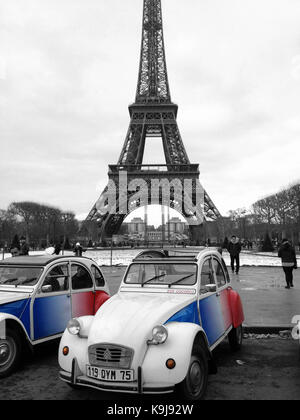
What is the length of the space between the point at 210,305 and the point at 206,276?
1.48ft

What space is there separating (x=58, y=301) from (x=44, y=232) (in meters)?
67.0

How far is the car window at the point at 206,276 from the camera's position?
536 cm

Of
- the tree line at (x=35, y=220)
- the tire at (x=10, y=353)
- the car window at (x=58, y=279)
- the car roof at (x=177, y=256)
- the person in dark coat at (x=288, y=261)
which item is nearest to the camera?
the tire at (x=10, y=353)

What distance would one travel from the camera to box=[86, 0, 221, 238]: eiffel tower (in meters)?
50.2

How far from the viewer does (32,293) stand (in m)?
5.73

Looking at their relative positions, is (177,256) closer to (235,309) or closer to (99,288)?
(235,309)

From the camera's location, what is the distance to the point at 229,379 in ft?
16.2

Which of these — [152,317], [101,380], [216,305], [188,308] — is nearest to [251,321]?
[216,305]

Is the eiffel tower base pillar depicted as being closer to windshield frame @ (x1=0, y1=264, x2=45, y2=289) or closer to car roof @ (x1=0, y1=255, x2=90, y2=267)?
car roof @ (x1=0, y1=255, x2=90, y2=267)

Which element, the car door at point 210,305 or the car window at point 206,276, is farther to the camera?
the car window at point 206,276

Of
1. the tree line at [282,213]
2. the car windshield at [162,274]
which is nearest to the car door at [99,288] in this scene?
the car windshield at [162,274]

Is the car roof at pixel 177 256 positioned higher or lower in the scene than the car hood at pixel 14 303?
higher

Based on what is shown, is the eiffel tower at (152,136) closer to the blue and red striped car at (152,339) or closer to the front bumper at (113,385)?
the blue and red striped car at (152,339)

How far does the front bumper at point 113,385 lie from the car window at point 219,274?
98.8 inches
